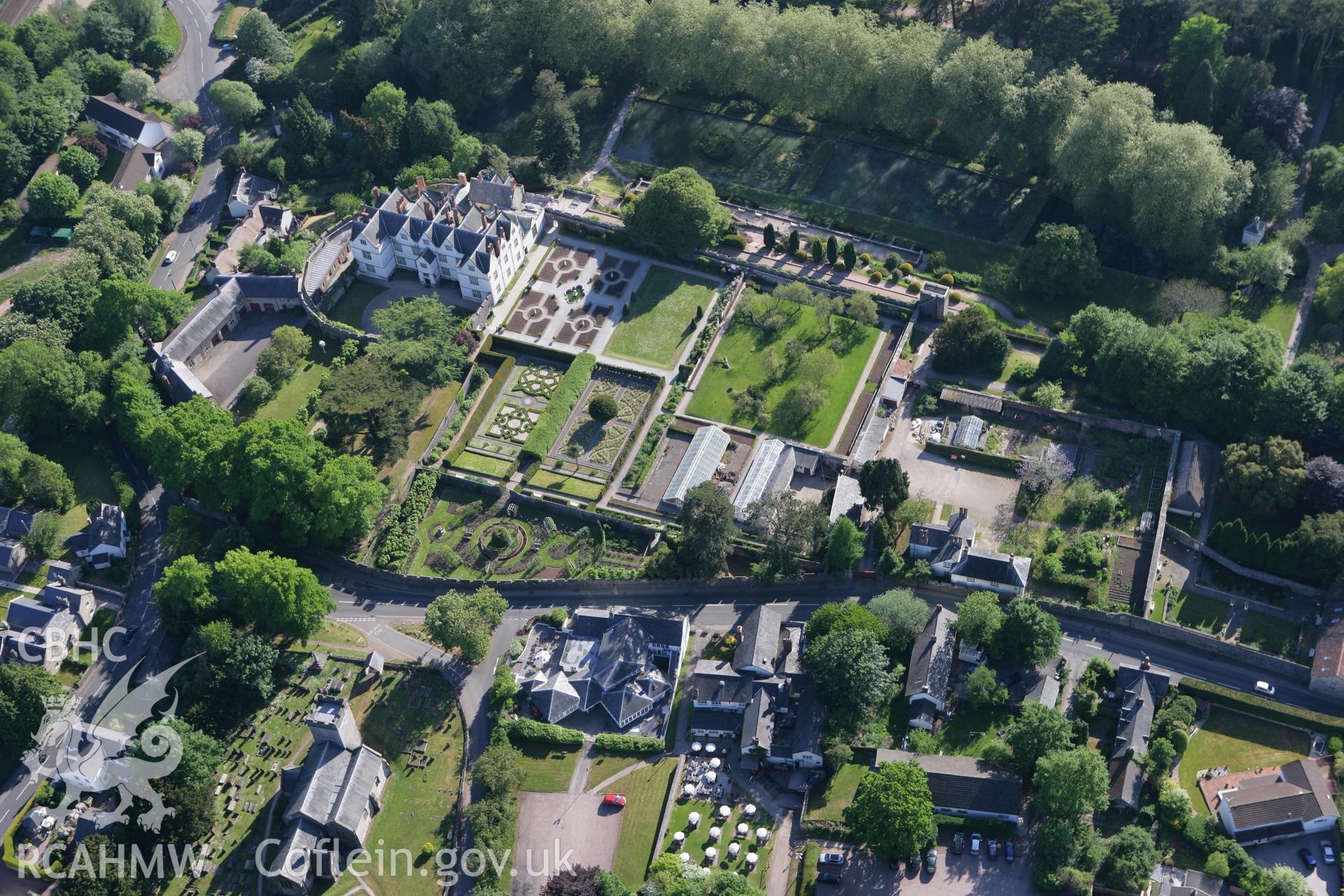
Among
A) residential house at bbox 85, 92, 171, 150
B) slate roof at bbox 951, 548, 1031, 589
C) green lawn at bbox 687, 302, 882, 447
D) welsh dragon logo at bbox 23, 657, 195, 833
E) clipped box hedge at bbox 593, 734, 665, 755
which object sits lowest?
welsh dragon logo at bbox 23, 657, 195, 833

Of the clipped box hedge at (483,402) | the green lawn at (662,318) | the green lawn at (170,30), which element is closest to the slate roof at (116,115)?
the green lawn at (170,30)

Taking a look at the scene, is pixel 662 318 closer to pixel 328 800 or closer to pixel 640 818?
pixel 640 818

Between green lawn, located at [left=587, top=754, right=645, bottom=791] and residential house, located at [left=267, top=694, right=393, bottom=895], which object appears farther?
green lawn, located at [left=587, top=754, right=645, bottom=791]

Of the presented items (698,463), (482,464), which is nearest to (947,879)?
(698,463)

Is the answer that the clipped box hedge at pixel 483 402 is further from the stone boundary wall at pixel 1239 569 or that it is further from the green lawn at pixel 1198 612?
the green lawn at pixel 1198 612

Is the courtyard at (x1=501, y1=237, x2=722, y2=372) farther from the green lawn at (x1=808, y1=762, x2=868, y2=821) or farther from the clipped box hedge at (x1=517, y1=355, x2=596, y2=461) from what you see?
the green lawn at (x1=808, y1=762, x2=868, y2=821)

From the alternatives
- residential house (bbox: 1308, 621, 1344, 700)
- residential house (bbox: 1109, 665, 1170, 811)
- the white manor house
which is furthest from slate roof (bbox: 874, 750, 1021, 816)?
the white manor house
